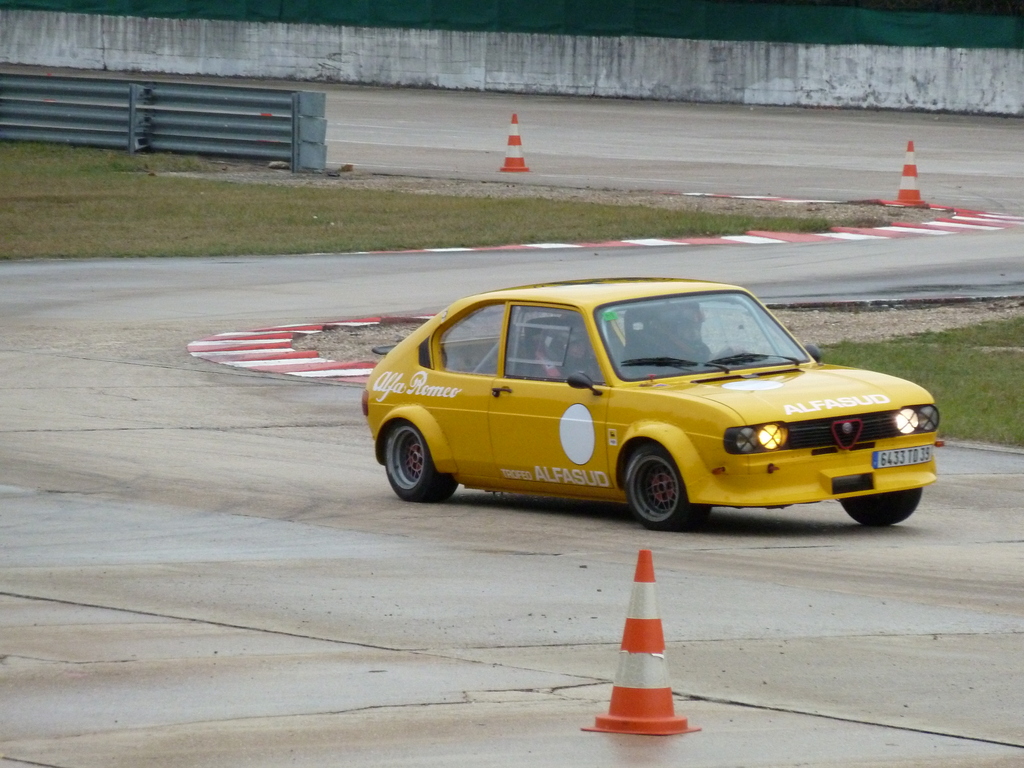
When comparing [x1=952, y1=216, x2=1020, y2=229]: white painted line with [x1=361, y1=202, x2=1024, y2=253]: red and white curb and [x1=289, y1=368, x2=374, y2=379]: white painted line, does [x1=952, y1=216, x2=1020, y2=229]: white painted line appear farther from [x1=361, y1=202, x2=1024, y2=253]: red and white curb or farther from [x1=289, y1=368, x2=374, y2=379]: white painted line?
[x1=289, y1=368, x2=374, y2=379]: white painted line

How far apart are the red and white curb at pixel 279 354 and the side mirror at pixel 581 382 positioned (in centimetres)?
591

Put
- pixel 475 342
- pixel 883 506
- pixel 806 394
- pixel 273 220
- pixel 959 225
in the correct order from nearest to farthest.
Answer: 1. pixel 806 394
2. pixel 883 506
3. pixel 475 342
4. pixel 959 225
5. pixel 273 220

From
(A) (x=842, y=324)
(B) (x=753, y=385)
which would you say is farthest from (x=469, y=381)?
(A) (x=842, y=324)

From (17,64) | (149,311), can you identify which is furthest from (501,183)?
(17,64)

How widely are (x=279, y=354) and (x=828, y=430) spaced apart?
350 inches

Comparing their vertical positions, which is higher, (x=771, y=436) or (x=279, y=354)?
(x=771, y=436)

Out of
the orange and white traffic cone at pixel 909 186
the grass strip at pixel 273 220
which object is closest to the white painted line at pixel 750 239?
the grass strip at pixel 273 220

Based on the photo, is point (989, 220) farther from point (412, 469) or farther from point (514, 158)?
point (412, 469)

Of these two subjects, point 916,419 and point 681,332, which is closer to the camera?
point 916,419

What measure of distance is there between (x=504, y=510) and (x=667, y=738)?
16.6 feet

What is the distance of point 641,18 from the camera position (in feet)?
172

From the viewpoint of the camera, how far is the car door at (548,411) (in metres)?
10.4

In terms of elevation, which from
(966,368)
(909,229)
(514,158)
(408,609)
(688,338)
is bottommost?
(408,609)

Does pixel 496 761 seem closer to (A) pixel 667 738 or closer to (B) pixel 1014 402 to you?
(A) pixel 667 738
